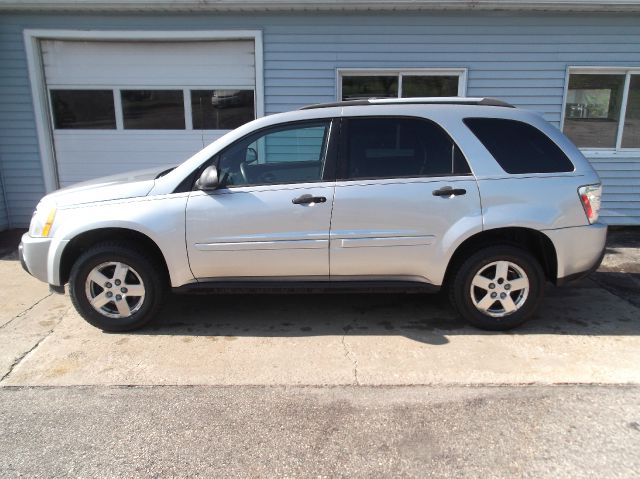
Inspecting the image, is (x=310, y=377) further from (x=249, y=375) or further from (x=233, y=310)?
(x=233, y=310)

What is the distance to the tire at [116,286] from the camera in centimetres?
391

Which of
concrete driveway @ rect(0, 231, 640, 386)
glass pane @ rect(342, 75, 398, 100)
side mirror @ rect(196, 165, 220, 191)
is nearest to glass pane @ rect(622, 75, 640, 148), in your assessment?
concrete driveway @ rect(0, 231, 640, 386)

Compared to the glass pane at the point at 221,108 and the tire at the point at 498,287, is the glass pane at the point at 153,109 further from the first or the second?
the tire at the point at 498,287

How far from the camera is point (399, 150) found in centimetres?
393

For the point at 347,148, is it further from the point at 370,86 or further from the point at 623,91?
the point at 623,91

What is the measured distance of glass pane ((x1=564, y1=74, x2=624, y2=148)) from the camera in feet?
23.8

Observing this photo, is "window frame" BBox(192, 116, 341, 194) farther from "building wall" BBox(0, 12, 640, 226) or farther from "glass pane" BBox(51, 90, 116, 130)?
"glass pane" BBox(51, 90, 116, 130)

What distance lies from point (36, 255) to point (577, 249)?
450cm

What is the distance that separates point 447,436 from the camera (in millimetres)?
2729

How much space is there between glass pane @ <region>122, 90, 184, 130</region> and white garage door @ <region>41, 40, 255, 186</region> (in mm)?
15

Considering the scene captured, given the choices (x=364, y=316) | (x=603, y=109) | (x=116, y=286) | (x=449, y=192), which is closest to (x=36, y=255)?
(x=116, y=286)

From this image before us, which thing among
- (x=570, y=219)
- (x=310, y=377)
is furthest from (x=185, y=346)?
(x=570, y=219)

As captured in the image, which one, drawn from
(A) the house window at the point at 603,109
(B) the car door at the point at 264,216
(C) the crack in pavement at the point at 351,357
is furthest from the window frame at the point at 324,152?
(A) the house window at the point at 603,109

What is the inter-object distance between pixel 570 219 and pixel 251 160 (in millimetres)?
2681
